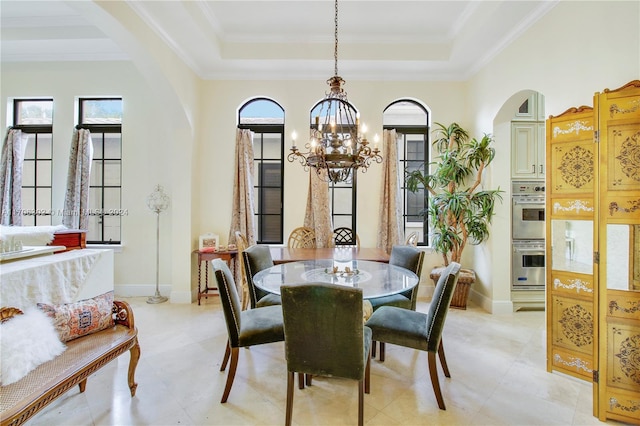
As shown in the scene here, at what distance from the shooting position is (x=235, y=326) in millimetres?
2074

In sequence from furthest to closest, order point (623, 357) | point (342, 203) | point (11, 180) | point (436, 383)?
point (342, 203), point (11, 180), point (436, 383), point (623, 357)

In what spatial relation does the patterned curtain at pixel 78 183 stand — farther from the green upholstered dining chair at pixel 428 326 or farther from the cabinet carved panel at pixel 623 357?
the cabinet carved panel at pixel 623 357

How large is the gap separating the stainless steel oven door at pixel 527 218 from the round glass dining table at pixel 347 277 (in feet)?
6.35

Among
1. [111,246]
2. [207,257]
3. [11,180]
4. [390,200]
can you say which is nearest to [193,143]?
[207,257]

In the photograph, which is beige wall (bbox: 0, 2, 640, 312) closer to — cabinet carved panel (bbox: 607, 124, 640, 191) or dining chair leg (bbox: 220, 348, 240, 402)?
cabinet carved panel (bbox: 607, 124, 640, 191)

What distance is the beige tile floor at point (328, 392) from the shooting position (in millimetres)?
1891

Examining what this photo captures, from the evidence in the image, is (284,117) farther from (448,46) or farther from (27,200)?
(27,200)

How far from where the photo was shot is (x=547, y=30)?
281 cm

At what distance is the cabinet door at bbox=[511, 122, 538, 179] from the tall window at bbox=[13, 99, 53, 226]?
640 centimetres

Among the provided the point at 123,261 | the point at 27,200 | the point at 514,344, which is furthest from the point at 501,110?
the point at 27,200

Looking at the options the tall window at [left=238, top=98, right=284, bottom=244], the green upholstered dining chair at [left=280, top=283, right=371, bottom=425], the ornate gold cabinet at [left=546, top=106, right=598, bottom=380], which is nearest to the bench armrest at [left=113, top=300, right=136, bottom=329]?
the green upholstered dining chair at [left=280, top=283, right=371, bottom=425]

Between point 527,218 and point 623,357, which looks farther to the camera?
point 527,218

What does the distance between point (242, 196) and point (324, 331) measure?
9.68ft

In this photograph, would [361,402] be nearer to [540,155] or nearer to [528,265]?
[528,265]
